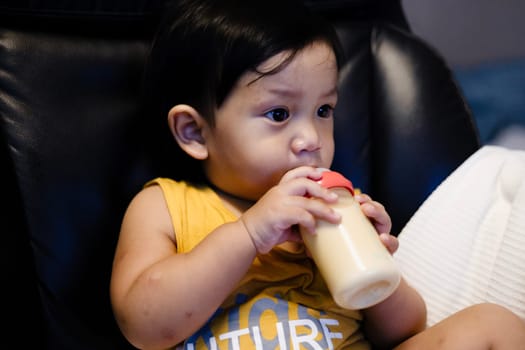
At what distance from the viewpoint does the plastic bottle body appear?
2.39ft

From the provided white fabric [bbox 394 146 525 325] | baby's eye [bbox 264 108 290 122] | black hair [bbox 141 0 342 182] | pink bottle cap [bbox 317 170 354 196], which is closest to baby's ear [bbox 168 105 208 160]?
black hair [bbox 141 0 342 182]

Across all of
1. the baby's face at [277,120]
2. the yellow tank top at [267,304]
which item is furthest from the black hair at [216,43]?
the yellow tank top at [267,304]

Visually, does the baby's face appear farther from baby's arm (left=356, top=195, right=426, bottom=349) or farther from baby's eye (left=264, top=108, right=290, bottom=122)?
baby's arm (left=356, top=195, right=426, bottom=349)

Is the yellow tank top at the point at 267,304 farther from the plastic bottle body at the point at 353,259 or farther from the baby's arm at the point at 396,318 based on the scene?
the plastic bottle body at the point at 353,259

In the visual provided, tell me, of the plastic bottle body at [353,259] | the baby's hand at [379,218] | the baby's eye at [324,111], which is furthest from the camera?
the baby's eye at [324,111]

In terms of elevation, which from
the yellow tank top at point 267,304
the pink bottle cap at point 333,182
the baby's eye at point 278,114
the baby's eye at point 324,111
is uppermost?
the baby's eye at point 278,114

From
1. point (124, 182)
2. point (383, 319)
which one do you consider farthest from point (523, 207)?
point (124, 182)

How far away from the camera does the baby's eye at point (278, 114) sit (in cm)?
92

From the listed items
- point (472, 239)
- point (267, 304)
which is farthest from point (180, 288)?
point (472, 239)

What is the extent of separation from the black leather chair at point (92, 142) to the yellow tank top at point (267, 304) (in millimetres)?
131

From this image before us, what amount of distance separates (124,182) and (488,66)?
1623 millimetres

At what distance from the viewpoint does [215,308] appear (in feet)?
2.77

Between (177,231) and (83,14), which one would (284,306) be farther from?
(83,14)

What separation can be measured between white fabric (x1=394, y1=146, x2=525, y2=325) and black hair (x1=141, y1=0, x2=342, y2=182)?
0.31 metres
